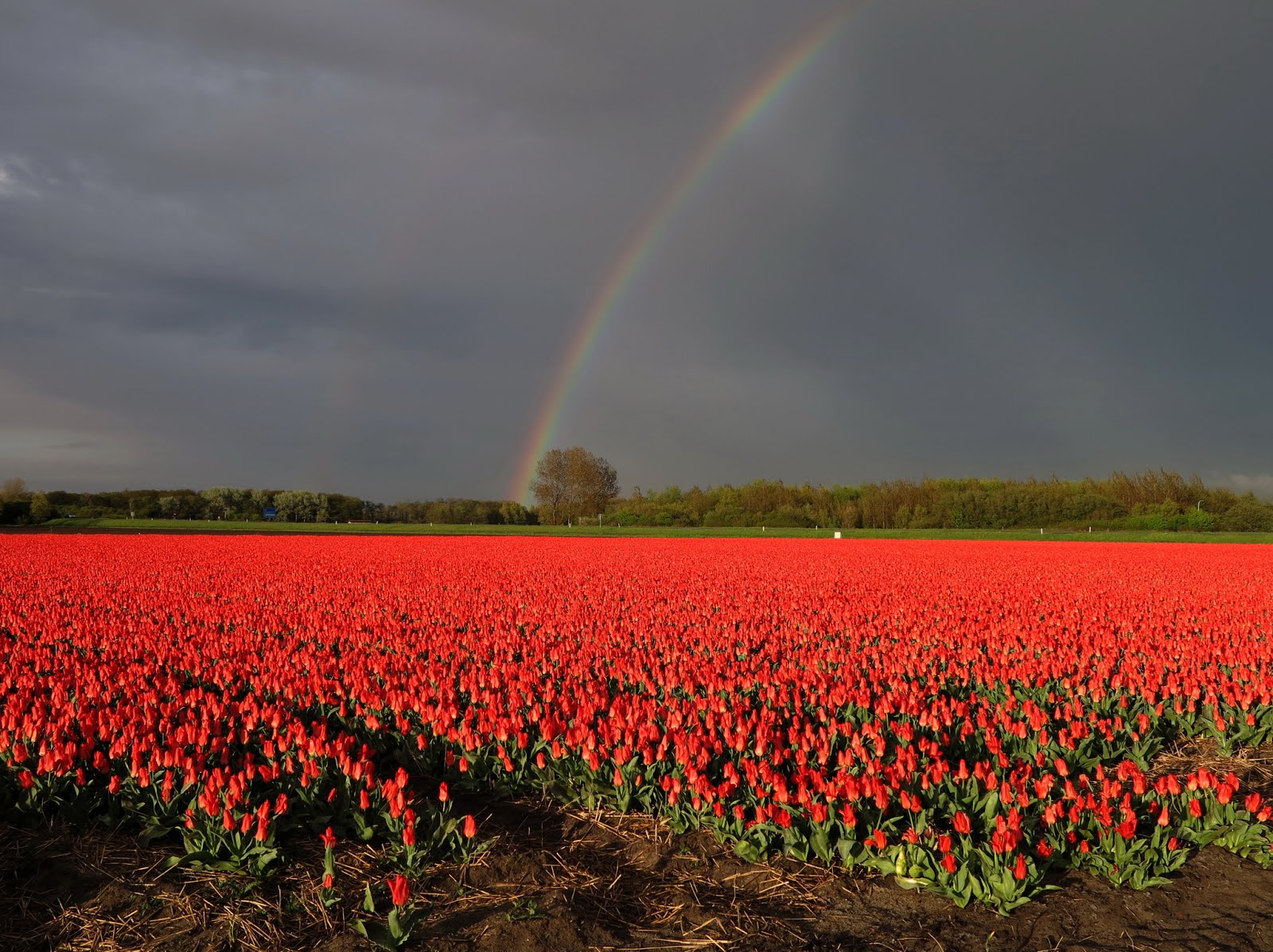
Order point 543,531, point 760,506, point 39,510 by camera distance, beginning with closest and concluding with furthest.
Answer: point 543,531 → point 39,510 → point 760,506

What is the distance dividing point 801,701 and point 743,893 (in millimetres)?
3392

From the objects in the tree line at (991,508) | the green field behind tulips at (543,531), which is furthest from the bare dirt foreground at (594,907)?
the tree line at (991,508)

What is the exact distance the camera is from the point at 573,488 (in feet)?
332

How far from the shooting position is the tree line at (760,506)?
261ft

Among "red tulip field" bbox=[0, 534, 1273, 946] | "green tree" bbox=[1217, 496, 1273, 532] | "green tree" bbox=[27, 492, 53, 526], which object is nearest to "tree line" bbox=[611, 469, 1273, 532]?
"green tree" bbox=[1217, 496, 1273, 532]

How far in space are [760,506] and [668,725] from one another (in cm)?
9741

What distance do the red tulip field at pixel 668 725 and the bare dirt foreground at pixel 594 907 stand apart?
0.13m

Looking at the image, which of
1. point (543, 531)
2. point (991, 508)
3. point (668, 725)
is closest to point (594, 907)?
point (668, 725)

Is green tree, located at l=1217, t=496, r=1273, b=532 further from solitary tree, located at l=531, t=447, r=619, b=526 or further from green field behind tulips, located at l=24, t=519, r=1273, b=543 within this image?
solitary tree, located at l=531, t=447, r=619, b=526

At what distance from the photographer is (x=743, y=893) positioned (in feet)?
14.3

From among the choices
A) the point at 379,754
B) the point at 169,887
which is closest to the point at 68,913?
the point at 169,887

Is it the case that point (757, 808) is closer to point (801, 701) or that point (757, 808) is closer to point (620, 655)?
point (801, 701)

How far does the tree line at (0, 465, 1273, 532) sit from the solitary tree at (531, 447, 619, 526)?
0.12 m

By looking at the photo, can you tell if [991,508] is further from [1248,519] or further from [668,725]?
[668,725]
